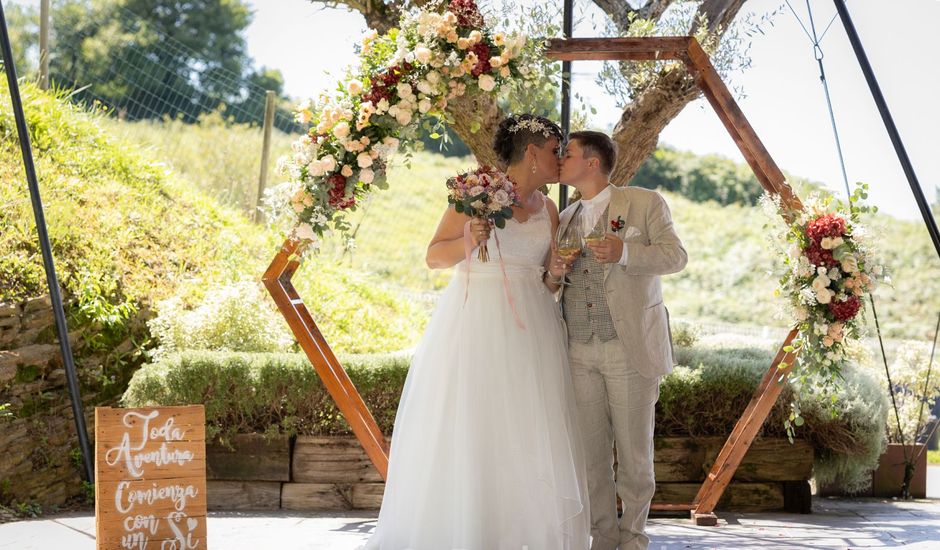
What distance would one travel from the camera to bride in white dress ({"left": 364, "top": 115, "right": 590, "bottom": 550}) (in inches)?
153

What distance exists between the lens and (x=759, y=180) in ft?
16.0

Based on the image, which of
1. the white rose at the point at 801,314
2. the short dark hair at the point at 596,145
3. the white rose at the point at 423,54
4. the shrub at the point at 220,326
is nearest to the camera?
the short dark hair at the point at 596,145

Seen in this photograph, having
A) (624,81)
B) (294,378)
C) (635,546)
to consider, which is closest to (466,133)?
(624,81)

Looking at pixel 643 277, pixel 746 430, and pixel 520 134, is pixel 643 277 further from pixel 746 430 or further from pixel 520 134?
pixel 746 430

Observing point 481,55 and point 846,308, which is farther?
point 846,308

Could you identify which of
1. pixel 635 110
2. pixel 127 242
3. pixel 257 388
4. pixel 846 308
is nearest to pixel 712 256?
pixel 635 110

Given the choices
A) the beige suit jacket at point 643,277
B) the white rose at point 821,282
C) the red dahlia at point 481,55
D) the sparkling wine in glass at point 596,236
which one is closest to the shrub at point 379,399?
the white rose at point 821,282

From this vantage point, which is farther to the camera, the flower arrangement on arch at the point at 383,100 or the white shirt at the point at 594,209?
the flower arrangement on arch at the point at 383,100

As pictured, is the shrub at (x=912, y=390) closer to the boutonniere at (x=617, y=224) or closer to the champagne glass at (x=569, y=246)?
the boutonniere at (x=617, y=224)

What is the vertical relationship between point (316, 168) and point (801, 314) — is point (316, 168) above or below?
above

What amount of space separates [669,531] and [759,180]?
76.8 inches

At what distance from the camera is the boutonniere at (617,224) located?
3.92 m

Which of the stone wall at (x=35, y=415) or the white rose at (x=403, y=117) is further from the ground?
the white rose at (x=403, y=117)

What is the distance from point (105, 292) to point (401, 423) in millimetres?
3376
